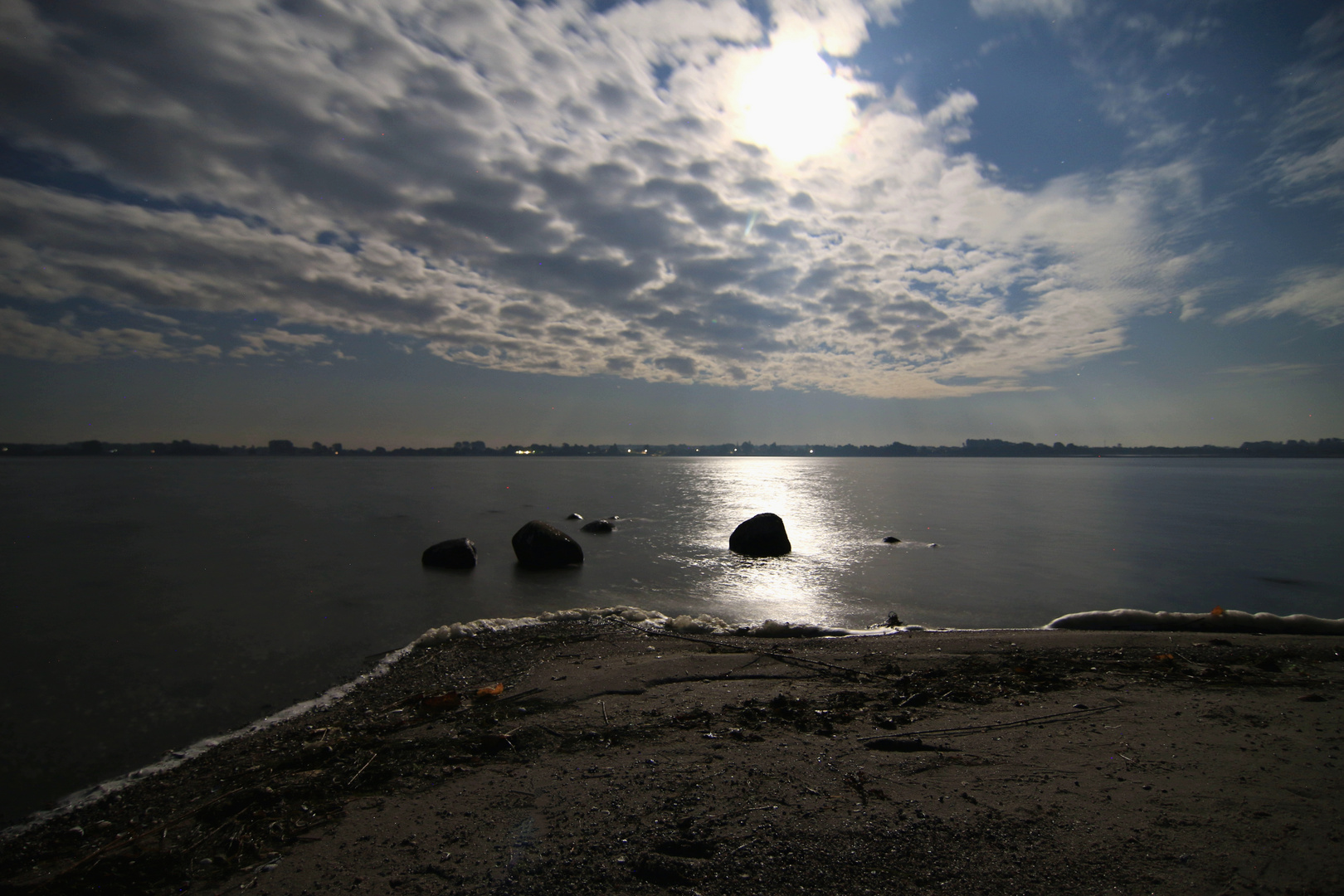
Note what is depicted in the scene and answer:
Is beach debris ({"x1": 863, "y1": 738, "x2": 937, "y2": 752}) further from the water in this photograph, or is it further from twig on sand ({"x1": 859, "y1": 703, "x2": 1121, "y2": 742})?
the water

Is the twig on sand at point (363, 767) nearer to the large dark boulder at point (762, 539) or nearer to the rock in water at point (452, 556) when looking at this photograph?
the rock in water at point (452, 556)

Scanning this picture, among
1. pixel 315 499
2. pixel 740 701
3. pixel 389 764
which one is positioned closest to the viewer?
pixel 389 764

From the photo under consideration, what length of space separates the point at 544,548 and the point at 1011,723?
13.0m

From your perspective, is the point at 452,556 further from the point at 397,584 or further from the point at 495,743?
the point at 495,743

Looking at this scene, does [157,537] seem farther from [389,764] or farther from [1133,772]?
[1133,772]

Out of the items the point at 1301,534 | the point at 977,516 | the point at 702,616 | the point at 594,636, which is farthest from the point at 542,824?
the point at 1301,534

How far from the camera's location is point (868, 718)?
17.1 ft

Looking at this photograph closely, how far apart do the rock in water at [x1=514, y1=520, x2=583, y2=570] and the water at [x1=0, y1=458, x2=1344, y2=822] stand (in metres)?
0.66

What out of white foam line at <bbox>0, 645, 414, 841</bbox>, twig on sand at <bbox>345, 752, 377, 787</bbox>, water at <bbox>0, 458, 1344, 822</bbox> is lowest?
water at <bbox>0, 458, 1344, 822</bbox>

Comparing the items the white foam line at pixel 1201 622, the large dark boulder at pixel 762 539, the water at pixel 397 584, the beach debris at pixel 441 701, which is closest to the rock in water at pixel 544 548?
the water at pixel 397 584

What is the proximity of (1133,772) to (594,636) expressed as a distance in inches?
272

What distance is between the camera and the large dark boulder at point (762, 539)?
1816cm

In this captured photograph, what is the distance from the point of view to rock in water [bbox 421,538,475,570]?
52.5 feet

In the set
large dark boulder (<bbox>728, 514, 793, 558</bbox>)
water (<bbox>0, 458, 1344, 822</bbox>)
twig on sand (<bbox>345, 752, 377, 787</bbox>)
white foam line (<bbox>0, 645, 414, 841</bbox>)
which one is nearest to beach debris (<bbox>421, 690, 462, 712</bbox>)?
twig on sand (<bbox>345, 752, 377, 787</bbox>)
